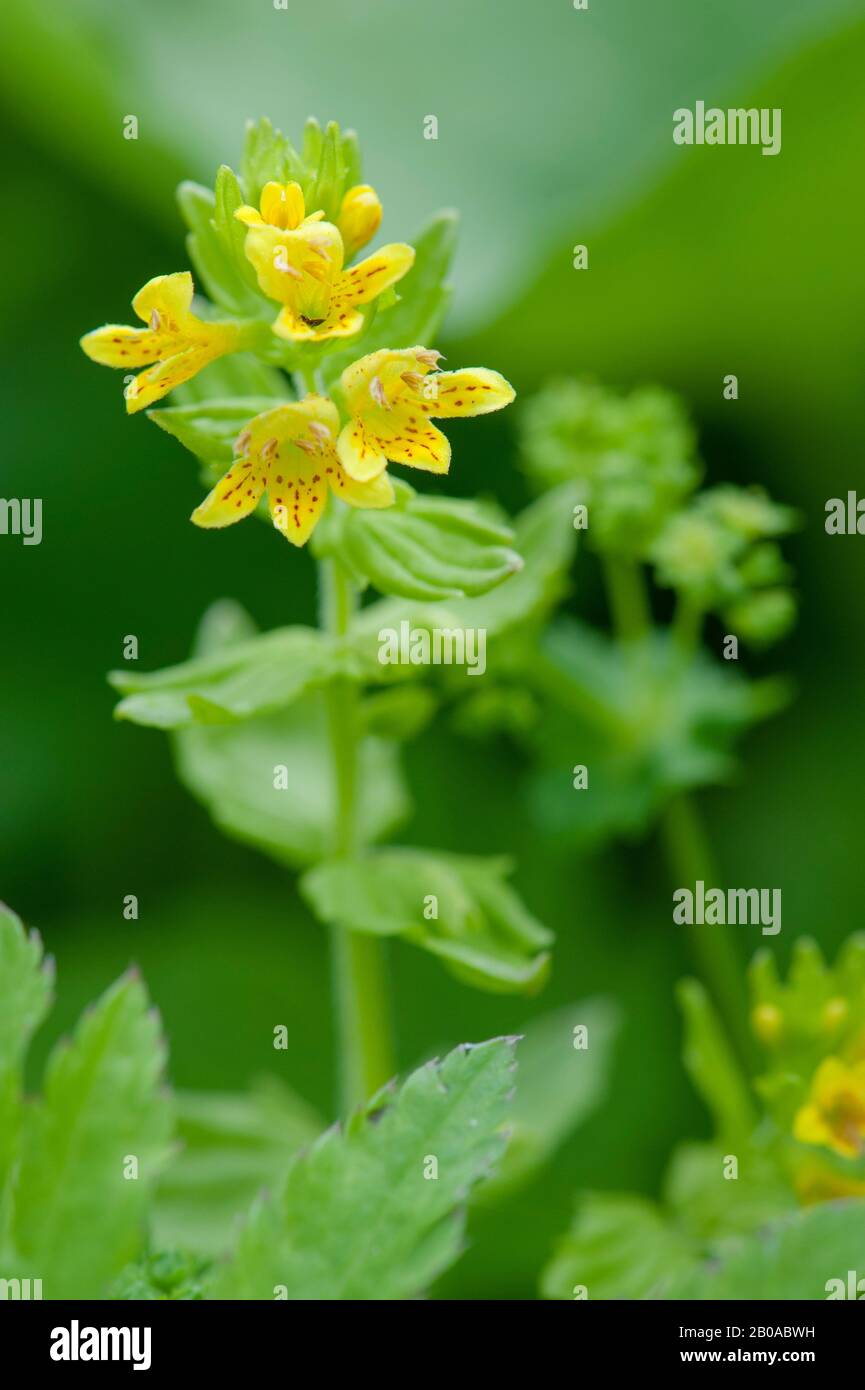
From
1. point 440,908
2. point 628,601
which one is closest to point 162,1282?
point 440,908

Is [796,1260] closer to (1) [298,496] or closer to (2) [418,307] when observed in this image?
(1) [298,496]

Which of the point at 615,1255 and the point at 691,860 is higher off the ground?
the point at 691,860

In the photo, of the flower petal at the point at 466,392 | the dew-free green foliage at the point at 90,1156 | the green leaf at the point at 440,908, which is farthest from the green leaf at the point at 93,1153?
the flower petal at the point at 466,392

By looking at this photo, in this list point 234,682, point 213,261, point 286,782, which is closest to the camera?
point 213,261

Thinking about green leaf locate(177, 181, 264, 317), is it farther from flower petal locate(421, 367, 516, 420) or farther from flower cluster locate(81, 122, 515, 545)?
flower petal locate(421, 367, 516, 420)

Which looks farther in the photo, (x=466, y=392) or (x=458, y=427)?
(x=458, y=427)

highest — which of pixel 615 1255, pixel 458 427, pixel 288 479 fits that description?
pixel 458 427

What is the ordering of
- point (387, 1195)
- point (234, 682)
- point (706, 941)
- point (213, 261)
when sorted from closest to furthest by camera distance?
point (387, 1195)
point (213, 261)
point (234, 682)
point (706, 941)

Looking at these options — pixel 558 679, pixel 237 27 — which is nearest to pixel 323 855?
pixel 558 679
